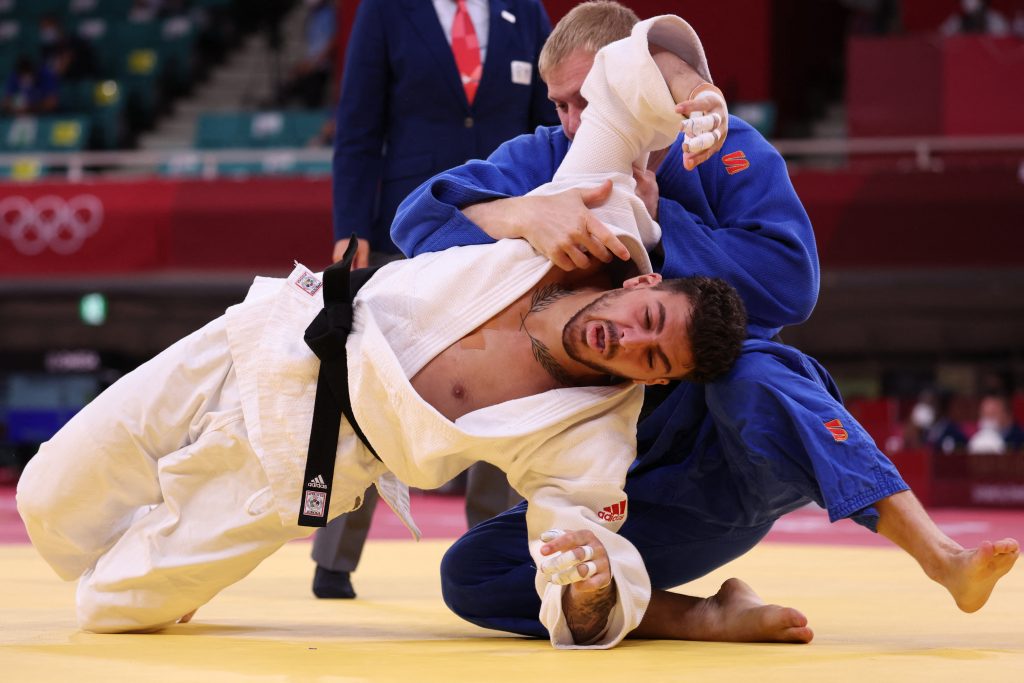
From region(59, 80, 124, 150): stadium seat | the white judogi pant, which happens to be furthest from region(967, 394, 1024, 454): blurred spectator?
region(59, 80, 124, 150): stadium seat

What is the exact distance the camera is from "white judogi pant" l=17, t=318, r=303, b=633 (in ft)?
7.12

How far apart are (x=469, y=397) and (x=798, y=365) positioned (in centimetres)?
55

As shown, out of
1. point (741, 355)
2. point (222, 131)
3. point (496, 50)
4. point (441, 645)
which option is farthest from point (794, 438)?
point (222, 131)

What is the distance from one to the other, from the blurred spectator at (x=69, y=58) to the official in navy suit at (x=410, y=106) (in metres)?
9.45

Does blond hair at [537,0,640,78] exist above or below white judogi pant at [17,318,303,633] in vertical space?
above

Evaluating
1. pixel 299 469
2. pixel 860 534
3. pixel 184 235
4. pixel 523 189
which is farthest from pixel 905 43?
pixel 299 469

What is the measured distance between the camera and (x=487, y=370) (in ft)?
7.04

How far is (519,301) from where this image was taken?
7.13 feet

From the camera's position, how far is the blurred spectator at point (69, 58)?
39.1ft

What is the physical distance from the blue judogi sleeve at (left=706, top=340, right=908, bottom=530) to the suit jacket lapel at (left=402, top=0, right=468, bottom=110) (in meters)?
1.37

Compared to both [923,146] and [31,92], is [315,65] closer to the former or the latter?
[31,92]

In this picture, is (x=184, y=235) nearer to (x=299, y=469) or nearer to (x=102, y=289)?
(x=102, y=289)

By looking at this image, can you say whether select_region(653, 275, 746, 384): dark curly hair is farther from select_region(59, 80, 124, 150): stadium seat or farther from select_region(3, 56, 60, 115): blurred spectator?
select_region(3, 56, 60, 115): blurred spectator

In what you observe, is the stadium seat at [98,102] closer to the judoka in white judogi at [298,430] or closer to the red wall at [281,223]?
the red wall at [281,223]
